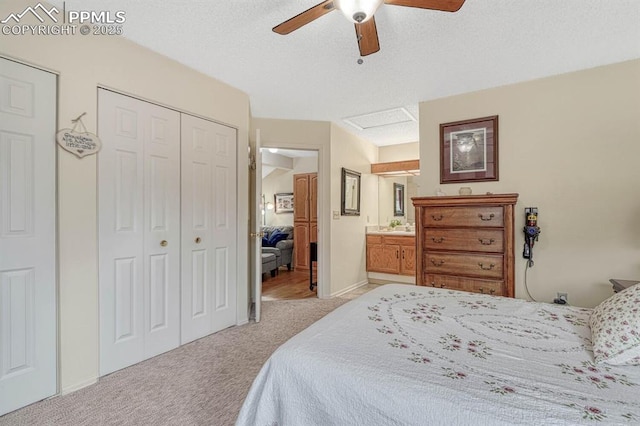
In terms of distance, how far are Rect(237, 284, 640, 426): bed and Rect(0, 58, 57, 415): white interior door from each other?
1.63m

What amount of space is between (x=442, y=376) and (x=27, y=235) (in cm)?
232

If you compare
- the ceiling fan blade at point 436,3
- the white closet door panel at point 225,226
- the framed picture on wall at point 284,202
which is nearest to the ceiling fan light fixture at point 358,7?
the ceiling fan blade at point 436,3

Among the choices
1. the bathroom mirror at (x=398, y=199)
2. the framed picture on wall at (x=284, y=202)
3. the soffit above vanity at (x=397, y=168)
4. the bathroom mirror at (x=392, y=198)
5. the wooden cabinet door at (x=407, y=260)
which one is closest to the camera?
the wooden cabinet door at (x=407, y=260)

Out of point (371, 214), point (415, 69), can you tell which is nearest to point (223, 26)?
point (415, 69)

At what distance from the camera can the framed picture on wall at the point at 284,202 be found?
22.2 feet

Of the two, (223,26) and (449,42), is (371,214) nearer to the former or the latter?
(449,42)

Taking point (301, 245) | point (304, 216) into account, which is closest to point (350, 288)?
point (301, 245)

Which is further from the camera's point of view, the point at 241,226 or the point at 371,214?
the point at 371,214

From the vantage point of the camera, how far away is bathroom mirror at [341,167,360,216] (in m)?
4.36

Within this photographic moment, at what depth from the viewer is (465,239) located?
2744mm

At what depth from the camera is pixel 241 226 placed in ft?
10.3

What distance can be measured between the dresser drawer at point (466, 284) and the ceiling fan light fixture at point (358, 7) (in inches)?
90.2

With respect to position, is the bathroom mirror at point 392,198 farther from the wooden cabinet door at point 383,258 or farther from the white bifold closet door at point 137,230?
the white bifold closet door at point 137,230

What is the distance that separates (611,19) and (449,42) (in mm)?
983
